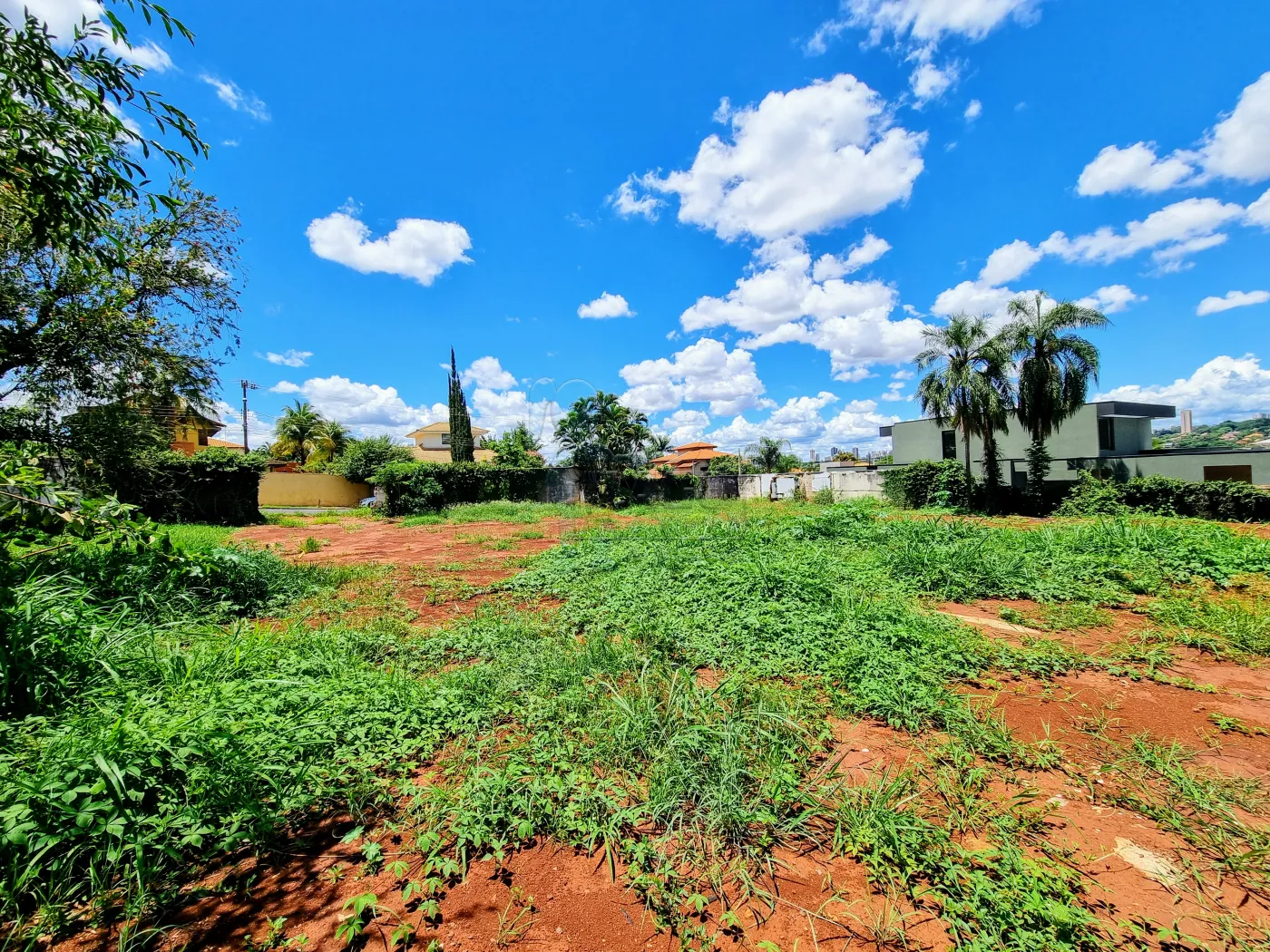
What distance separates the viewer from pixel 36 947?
4.80ft

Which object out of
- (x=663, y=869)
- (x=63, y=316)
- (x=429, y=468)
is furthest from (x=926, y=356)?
(x=63, y=316)

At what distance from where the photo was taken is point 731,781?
2.14m

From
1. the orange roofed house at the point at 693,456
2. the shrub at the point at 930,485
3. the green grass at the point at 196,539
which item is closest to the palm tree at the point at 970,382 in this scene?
the shrub at the point at 930,485

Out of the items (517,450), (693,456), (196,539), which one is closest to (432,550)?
(196,539)

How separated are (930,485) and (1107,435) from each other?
13.5 meters

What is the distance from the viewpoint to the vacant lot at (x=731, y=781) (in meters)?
1.62

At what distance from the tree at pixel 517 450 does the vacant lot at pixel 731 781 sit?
60.9ft

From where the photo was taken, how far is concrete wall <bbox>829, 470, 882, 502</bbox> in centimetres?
2162

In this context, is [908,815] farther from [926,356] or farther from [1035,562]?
[926,356]

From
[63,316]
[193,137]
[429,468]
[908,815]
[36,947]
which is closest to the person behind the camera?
→ [36,947]

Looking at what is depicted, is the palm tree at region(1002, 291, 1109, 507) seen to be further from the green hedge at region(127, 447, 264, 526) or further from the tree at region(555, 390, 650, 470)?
the green hedge at region(127, 447, 264, 526)

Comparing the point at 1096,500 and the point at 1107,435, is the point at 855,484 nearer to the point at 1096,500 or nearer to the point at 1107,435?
the point at 1096,500

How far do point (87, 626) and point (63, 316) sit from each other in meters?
5.40

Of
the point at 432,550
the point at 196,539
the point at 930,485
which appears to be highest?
the point at 196,539
